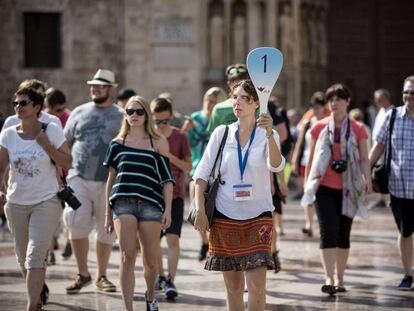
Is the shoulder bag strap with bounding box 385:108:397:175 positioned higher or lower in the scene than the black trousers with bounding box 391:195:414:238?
higher

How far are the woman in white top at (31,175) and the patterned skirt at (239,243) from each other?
197 centimetres

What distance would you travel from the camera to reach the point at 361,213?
12.4 meters

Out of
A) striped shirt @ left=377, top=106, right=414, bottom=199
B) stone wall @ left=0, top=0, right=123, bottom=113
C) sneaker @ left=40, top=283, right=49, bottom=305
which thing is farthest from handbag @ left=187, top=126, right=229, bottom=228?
stone wall @ left=0, top=0, right=123, bottom=113

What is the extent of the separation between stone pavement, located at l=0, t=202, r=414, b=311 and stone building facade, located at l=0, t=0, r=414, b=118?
8.73 metres

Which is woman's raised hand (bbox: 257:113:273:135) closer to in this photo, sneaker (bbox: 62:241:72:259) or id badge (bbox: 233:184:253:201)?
id badge (bbox: 233:184:253:201)

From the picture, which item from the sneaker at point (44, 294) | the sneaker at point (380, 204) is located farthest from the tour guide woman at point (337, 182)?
the sneaker at point (380, 204)

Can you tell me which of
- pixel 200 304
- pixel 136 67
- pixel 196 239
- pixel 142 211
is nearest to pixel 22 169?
pixel 142 211

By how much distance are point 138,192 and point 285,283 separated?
9.70 ft

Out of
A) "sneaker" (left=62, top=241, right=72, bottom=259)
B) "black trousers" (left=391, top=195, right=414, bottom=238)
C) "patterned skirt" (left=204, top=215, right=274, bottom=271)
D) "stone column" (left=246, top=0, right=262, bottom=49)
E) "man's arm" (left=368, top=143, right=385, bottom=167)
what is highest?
"stone column" (left=246, top=0, right=262, bottom=49)

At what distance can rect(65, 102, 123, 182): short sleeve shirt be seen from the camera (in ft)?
41.5

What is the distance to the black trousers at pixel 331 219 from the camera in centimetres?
1227

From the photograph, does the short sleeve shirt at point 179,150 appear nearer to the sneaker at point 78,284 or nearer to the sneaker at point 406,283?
the sneaker at point 78,284

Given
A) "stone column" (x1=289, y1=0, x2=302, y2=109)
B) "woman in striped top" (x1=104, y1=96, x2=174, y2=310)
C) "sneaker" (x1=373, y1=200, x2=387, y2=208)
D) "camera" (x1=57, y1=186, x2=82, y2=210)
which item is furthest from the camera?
"stone column" (x1=289, y1=0, x2=302, y2=109)

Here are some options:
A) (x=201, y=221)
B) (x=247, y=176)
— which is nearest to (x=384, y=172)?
(x=247, y=176)
